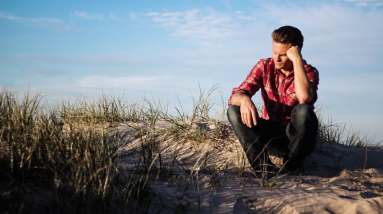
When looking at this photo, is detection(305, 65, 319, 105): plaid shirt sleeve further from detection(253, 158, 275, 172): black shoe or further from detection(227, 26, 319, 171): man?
detection(253, 158, 275, 172): black shoe

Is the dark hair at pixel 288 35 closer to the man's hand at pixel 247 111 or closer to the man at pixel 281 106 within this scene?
the man at pixel 281 106

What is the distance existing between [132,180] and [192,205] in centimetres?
51

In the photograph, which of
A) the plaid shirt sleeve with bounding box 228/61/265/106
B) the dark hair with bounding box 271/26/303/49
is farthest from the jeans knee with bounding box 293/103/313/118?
the dark hair with bounding box 271/26/303/49

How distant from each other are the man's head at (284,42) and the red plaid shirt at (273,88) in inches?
6.1

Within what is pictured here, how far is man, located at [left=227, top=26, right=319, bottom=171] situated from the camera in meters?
3.51

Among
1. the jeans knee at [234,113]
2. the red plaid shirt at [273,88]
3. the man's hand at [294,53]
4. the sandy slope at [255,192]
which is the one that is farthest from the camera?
the red plaid shirt at [273,88]

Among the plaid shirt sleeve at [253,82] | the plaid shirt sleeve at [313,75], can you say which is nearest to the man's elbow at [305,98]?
the plaid shirt sleeve at [313,75]

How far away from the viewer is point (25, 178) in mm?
2549

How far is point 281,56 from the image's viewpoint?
3.78 meters

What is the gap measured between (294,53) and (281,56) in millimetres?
192

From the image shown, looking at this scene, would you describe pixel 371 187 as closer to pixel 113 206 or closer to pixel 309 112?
pixel 309 112

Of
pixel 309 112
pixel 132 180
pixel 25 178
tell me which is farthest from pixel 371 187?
pixel 25 178

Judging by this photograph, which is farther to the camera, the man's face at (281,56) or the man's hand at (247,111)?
the man's face at (281,56)

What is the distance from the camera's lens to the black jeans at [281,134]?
349 cm
